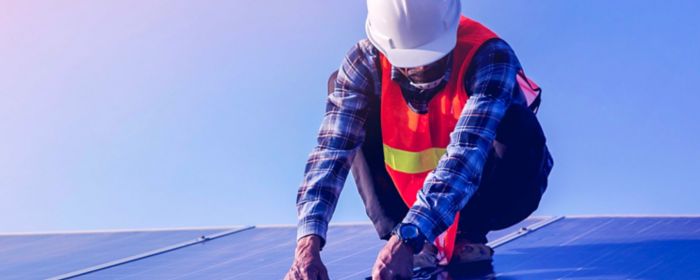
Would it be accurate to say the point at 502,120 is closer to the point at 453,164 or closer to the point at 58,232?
the point at 453,164

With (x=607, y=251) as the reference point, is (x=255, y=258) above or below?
above

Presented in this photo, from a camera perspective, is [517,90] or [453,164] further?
[517,90]

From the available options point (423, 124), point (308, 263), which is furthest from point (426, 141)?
point (308, 263)

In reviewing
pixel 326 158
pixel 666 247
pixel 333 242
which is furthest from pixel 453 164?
pixel 333 242

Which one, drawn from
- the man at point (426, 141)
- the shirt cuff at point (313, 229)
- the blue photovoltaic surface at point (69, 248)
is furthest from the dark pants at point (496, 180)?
the blue photovoltaic surface at point (69, 248)

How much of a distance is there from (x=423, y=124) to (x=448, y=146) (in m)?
0.28

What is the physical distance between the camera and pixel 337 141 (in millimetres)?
2568

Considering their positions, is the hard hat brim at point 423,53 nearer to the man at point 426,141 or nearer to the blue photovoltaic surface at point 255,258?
the man at point 426,141

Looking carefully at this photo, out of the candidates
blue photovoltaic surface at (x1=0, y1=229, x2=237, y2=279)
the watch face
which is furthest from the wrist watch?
blue photovoltaic surface at (x1=0, y1=229, x2=237, y2=279)

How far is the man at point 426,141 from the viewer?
2279 millimetres

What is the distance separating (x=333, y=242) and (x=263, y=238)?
44 centimetres

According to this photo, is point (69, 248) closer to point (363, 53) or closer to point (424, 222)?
point (363, 53)

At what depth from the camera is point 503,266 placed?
2705 mm

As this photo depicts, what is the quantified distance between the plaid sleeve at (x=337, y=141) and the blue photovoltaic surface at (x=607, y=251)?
0.46 meters
